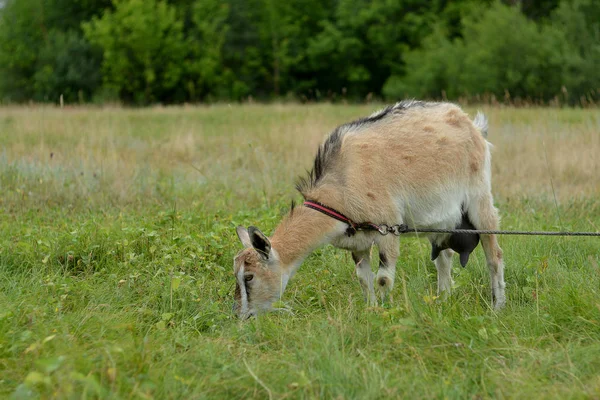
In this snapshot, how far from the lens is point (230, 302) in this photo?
5340 millimetres

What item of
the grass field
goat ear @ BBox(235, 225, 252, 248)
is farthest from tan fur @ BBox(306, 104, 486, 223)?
the grass field

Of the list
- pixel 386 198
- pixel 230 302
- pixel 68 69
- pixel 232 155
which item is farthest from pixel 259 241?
pixel 68 69

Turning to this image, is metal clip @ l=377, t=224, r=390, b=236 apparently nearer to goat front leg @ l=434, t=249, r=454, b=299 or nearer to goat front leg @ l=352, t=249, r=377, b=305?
goat front leg @ l=352, t=249, r=377, b=305

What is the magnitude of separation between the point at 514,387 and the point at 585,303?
4.08 feet

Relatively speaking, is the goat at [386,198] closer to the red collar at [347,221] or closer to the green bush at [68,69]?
the red collar at [347,221]

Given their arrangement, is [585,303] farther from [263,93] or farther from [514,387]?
[263,93]

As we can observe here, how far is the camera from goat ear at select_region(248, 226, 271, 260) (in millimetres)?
4645

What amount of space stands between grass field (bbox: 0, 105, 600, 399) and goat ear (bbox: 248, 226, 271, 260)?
508 millimetres

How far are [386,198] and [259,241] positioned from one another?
112cm

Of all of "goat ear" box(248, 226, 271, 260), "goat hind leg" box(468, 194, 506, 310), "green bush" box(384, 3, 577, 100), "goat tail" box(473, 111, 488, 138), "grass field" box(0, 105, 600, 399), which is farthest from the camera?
"green bush" box(384, 3, 577, 100)

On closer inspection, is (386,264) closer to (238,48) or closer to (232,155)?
(232,155)

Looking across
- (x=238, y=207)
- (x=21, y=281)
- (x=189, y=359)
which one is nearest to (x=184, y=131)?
(x=238, y=207)

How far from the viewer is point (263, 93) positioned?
48031 mm

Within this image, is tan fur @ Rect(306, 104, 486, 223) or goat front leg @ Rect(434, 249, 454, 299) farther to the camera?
goat front leg @ Rect(434, 249, 454, 299)
